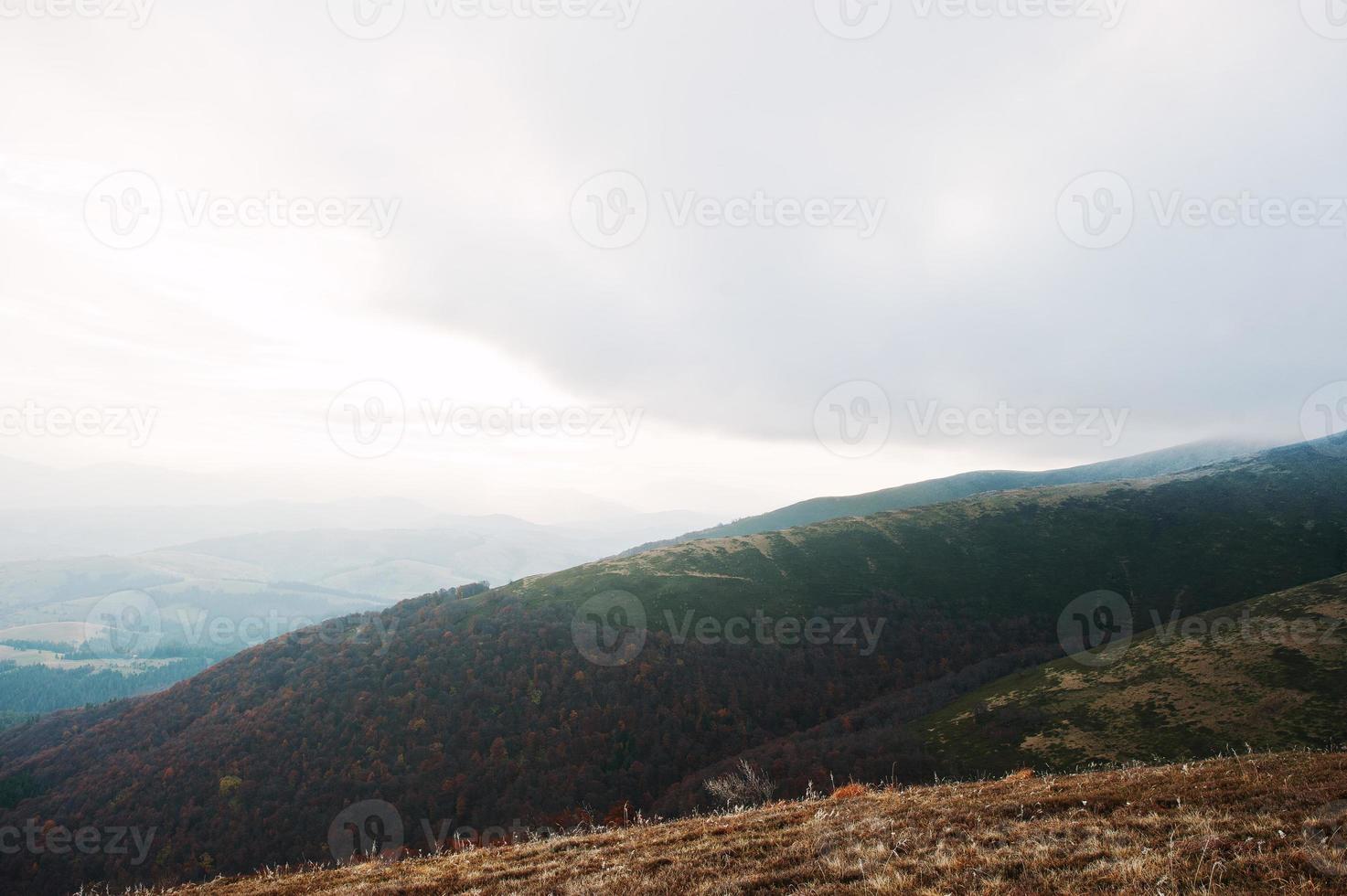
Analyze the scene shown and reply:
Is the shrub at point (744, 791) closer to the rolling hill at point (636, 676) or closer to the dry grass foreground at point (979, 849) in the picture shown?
the rolling hill at point (636, 676)

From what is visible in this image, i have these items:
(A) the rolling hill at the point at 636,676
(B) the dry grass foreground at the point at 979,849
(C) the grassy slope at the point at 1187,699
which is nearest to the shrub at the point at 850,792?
(B) the dry grass foreground at the point at 979,849

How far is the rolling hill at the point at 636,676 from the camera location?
8294 centimetres

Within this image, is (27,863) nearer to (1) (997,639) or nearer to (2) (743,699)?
(2) (743,699)

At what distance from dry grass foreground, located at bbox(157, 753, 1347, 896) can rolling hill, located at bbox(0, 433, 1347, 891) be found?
Answer: 49.8 meters

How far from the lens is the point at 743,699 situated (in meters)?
102

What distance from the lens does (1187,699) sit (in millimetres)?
55594

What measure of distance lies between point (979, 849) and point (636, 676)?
318ft

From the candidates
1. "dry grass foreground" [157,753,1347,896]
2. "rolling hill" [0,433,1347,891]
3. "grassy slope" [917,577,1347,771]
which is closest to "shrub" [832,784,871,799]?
"dry grass foreground" [157,753,1347,896]

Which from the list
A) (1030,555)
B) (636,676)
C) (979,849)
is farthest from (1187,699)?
(1030,555)

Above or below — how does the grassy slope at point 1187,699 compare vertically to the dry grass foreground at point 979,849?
below

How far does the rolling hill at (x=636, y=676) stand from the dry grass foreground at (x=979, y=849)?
1962 inches

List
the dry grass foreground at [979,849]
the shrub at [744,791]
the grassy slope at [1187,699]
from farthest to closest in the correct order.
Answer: the shrub at [744,791], the grassy slope at [1187,699], the dry grass foreground at [979,849]

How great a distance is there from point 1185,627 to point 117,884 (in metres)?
151

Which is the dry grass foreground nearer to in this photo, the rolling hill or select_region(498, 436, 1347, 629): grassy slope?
the rolling hill
